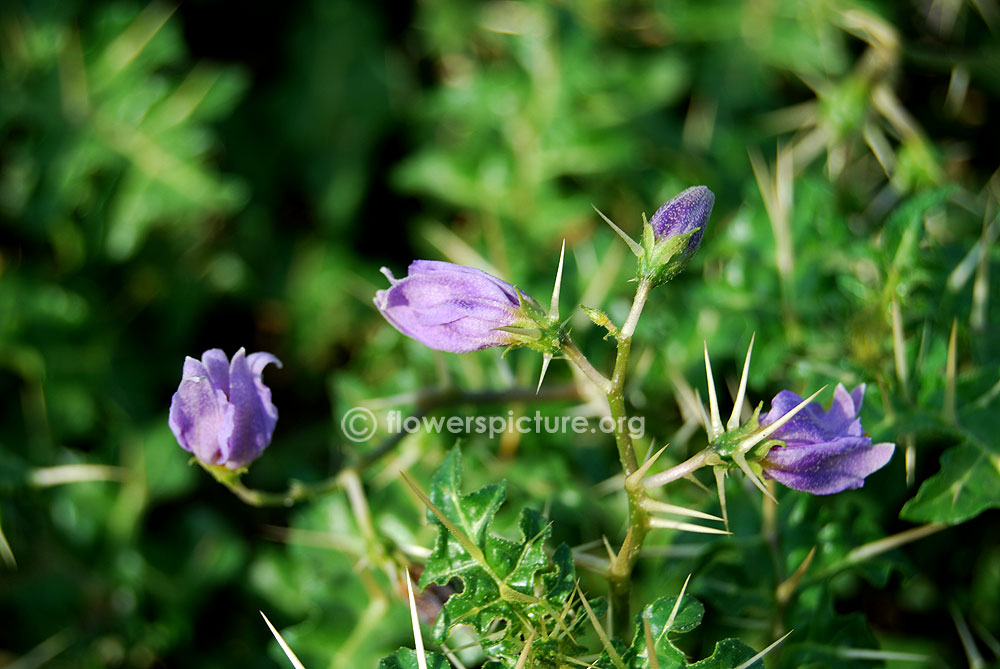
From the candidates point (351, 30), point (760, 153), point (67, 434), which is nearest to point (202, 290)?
point (67, 434)

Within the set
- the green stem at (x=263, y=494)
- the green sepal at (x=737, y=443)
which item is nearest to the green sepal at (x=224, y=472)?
the green stem at (x=263, y=494)

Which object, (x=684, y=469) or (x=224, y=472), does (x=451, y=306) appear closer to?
(x=684, y=469)

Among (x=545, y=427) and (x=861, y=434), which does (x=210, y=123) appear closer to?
(x=545, y=427)

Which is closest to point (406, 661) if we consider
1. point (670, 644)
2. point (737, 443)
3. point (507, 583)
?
point (507, 583)

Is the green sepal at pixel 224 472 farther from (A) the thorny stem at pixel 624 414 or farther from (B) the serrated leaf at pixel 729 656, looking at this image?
(B) the serrated leaf at pixel 729 656

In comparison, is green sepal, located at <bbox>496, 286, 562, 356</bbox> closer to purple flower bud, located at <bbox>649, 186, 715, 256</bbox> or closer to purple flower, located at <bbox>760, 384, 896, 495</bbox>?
purple flower bud, located at <bbox>649, 186, 715, 256</bbox>

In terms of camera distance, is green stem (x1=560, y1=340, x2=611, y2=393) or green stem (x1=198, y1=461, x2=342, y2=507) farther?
green stem (x1=198, y1=461, x2=342, y2=507)

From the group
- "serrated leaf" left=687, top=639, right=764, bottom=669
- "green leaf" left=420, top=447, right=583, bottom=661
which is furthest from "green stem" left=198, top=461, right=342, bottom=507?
"serrated leaf" left=687, top=639, right=764, bottom=669

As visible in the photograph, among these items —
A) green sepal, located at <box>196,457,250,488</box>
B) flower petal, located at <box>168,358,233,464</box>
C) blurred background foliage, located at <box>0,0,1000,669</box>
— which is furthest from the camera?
blurred background foliage, located at <box>0,0,1000,669</box>
